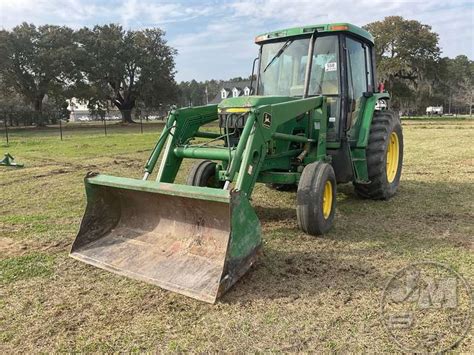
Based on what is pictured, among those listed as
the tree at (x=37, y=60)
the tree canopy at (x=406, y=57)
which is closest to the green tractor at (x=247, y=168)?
the tree at (x=37, y=60)

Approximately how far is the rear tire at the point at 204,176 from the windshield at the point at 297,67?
1.37 metres

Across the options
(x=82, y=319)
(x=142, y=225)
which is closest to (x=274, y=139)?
(x=142, y=225)

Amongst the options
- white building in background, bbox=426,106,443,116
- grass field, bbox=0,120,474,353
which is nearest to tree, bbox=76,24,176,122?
grass field, bbox=0,120,474,353

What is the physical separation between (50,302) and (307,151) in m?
3.48

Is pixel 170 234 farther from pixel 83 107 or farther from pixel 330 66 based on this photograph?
pixel 83 107

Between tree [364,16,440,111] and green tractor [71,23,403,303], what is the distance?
136ft

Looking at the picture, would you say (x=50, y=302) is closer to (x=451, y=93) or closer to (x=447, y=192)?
(x=447, y=192)

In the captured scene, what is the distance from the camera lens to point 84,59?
131 feet

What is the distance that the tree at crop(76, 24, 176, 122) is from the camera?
41.2m

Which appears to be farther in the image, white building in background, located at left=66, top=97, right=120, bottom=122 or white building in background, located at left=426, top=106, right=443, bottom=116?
white building in background, located at left=426, top=106, right=443, bottom=116

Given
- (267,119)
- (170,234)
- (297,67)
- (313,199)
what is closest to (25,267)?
(170,234)

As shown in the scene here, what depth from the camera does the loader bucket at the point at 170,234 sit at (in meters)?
3.45
